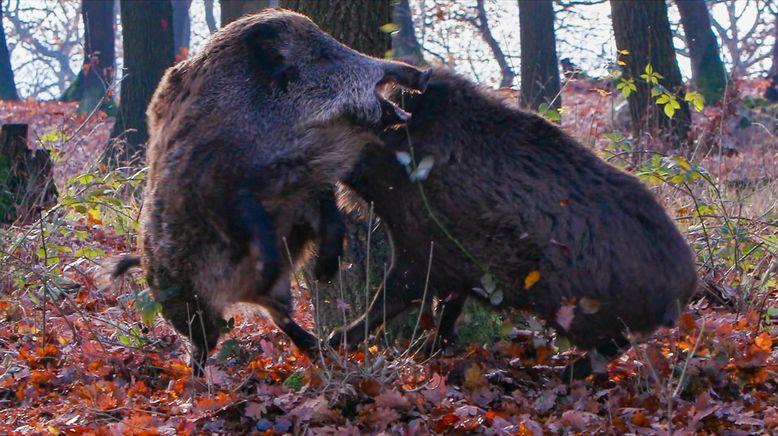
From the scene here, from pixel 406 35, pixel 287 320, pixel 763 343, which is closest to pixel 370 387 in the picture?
pixel 287 320

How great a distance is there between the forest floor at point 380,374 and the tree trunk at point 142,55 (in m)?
7.22

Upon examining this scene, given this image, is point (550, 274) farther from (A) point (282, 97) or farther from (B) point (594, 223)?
(A) point (282, 97)

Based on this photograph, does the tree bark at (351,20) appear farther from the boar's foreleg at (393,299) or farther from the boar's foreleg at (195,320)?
the boar's foreleg at (195,320)

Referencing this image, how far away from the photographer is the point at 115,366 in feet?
18.5

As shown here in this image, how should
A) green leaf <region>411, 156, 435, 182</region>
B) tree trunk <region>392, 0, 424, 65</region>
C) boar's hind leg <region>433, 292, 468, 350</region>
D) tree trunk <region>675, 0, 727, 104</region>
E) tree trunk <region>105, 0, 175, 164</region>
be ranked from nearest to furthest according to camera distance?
green leaf <region>411, 156, 435, 182</region> < boar's hind leg <region>433, 292, 468, 350</region> < tree trunk <region>105, 0, 175, 164</region> < tree trunk <region>675, 0, 727, 104</region> < tree trunk <region>392, 0, 424, 65</region>

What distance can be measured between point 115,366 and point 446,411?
2066 mm

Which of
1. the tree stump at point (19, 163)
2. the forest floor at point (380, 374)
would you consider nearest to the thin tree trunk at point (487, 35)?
the tree stump at point (19, 163)

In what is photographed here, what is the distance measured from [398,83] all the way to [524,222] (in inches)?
40.4

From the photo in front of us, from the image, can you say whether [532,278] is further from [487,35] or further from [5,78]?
[5,78]

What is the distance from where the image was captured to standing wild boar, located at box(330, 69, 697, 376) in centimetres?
516

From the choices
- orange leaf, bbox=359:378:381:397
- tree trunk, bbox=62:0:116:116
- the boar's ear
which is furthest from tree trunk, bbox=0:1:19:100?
orange leaf, bbox=359:378:381:397

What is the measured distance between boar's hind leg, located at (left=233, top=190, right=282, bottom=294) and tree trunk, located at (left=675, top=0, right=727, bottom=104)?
1676 centimetres

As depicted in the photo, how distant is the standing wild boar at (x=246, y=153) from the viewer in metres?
4.98

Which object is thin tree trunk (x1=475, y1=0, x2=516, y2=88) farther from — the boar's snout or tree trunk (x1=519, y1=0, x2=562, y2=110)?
the boar's snout
